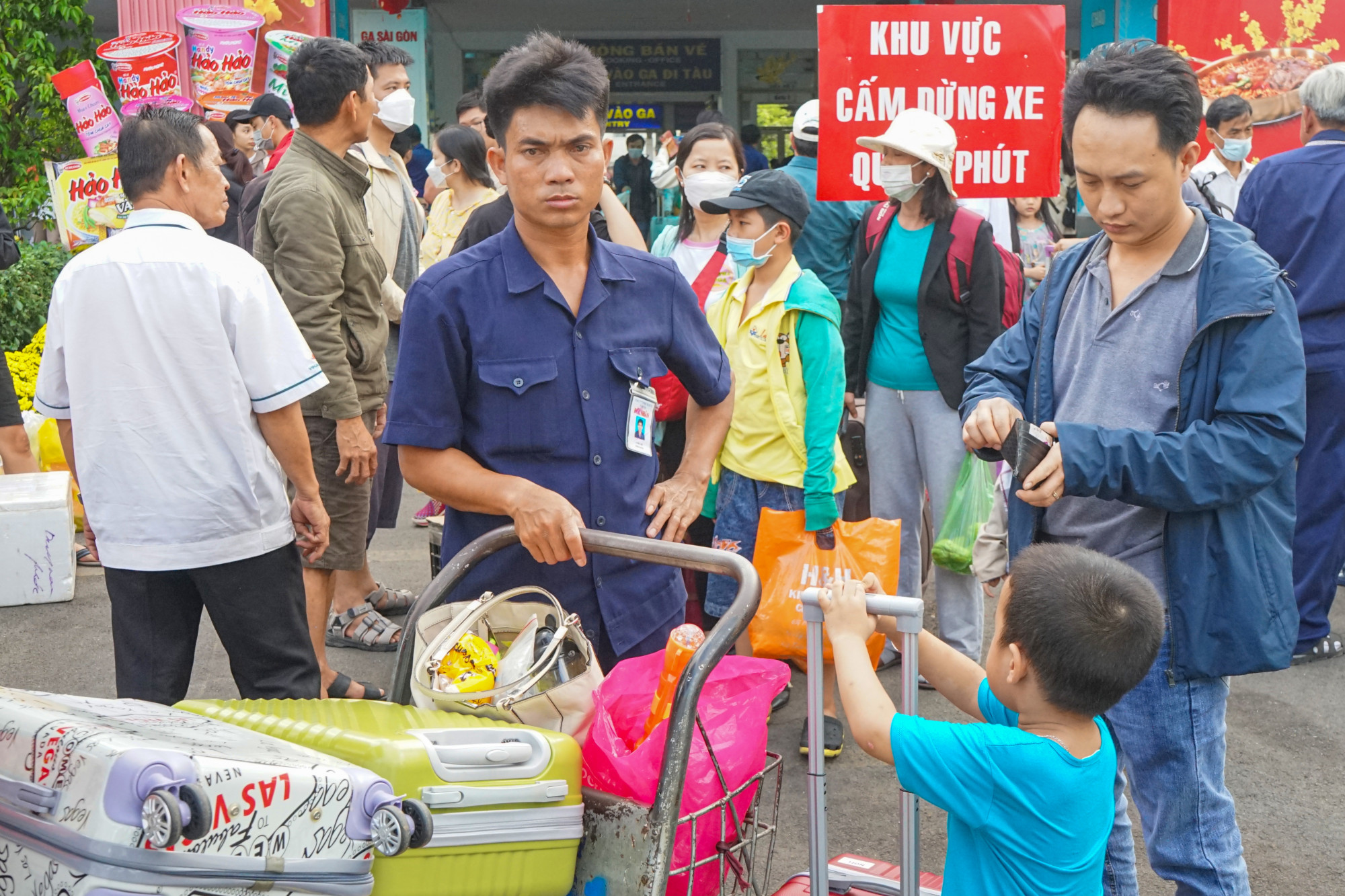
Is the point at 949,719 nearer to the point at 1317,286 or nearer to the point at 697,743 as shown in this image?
the point at 1317,286

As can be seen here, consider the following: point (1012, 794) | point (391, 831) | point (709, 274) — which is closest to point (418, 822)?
point (391, 831)

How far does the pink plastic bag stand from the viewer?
6.48ft

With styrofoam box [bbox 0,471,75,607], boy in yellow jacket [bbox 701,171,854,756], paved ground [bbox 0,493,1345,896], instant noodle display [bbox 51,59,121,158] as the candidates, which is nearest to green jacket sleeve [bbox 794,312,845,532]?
boy in yellow jacket [bbox 701,171,854,756]

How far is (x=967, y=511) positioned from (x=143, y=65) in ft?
30.2

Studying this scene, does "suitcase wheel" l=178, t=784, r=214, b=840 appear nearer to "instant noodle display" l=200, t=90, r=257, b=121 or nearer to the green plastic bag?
the green plastic bag

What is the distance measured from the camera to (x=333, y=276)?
4184mm

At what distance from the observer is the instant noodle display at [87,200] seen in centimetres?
932

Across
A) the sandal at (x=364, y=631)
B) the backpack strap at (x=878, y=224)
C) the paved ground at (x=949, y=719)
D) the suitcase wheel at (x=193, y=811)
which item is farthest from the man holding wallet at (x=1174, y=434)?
the sandal at (x=364, y=631)

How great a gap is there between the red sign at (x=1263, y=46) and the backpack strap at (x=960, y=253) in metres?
9.49

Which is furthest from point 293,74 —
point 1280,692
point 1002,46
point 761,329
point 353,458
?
point 1280,692

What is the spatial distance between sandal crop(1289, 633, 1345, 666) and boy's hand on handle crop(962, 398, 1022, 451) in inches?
127

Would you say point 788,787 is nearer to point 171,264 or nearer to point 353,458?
point 353,458

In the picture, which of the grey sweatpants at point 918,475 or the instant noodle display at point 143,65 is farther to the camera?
the instant noodle display at point 143,65

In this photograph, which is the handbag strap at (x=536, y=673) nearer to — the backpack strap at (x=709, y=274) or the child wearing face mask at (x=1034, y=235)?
the backpack strap at (x=709, y=274)
